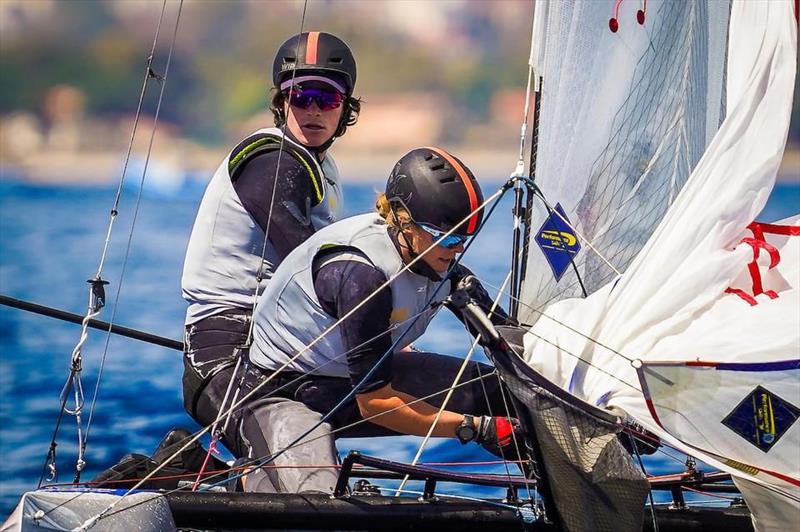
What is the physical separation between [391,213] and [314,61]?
0.90 metres

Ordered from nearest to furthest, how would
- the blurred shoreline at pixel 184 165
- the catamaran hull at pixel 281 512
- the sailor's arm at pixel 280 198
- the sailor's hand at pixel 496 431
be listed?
the catamaran hull at pixel 281 512 < the sailor's hand at pixel 496 431 < the sailor's arm at pixel 280 198 < the blurred shoreline at pixel 184 165

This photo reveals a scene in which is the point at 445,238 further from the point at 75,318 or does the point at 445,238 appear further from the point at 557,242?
the point at 75,318

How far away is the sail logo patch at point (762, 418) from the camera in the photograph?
11.7 ft

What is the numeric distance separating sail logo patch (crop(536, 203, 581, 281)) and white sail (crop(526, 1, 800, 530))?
3.40 feet

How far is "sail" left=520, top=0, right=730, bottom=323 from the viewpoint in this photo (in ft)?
16.6

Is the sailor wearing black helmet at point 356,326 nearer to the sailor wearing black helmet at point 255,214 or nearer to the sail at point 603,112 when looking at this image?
the sailor wearing black helmet at point 255,214

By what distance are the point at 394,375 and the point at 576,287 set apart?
0.88 meters

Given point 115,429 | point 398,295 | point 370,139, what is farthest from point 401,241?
point 370,139

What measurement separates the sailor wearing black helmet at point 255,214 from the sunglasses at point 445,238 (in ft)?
2.12

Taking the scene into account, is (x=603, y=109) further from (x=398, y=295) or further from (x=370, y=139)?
(x=370, y=139)

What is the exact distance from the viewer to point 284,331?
4.22 metres

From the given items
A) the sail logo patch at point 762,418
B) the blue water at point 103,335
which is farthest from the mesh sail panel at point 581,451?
the blue water at point 103,335

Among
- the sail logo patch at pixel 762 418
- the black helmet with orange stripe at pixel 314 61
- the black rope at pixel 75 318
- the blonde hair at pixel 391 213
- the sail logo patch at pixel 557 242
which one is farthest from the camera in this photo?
the black rope at pixel 75 318

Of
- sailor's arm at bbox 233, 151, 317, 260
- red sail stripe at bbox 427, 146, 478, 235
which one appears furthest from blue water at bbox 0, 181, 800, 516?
red sail stripe at bbox 427, 146, 478, 235
